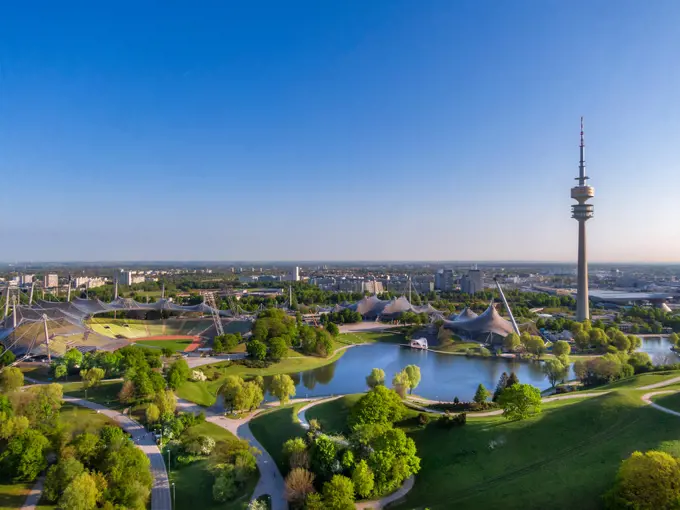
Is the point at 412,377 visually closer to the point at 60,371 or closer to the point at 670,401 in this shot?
the point at 670,401

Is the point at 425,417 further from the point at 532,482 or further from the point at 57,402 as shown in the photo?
the point at 57,402

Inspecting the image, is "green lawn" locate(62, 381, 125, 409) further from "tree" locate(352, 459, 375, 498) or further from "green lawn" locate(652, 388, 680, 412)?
"green lawn" locate(652, 388, 680, 412)

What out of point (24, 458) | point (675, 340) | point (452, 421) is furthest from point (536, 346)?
point (24, 458)

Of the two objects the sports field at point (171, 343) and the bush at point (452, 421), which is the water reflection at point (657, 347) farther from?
the sports field at point (171, 343)

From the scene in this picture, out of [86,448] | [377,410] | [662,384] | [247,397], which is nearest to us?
[86,448]

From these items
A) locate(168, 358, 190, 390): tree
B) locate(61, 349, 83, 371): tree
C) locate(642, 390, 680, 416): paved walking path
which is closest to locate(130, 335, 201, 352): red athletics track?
locate(61, 349, 83, 371): tree
